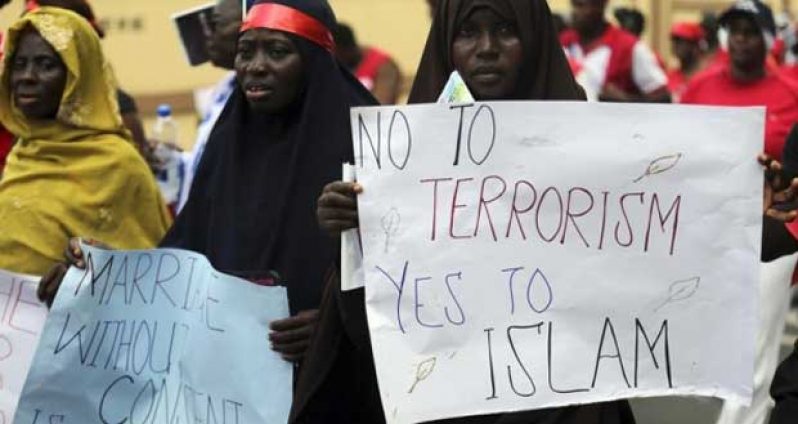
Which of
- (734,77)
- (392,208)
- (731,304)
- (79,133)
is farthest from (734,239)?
(734,77)

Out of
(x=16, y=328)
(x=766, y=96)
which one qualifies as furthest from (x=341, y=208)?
(x=766, y=96)

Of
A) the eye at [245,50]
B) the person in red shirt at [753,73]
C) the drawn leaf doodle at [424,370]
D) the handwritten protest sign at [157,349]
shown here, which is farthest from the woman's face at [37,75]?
the person in red shirt at [753,73]

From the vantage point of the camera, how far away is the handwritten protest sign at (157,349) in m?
4.04

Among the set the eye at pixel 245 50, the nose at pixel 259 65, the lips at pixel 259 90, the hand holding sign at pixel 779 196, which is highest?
the eye at pixel 245 50

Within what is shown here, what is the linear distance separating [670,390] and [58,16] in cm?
223

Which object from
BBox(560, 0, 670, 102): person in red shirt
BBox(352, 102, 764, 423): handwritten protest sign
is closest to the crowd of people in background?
BBox(352, 102, 764, 423): handwritten protest sign

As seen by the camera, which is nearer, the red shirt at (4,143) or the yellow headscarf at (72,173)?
the yellow headscarf at (72,173)

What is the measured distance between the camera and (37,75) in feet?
16.1

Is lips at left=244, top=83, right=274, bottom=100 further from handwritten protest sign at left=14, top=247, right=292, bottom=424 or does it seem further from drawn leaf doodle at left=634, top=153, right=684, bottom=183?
drawn leaf doodle at left=634, top=153, right=684, bottom=183

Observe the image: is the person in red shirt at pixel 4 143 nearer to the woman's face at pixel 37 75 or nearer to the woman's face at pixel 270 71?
the woman's face at pixel 37 75

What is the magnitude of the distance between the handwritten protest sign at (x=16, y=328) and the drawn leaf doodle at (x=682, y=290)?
182 cm

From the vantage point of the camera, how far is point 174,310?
14.0 ft

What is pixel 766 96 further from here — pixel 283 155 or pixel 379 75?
pixel 283 155

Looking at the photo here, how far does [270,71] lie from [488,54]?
27.5 inches
